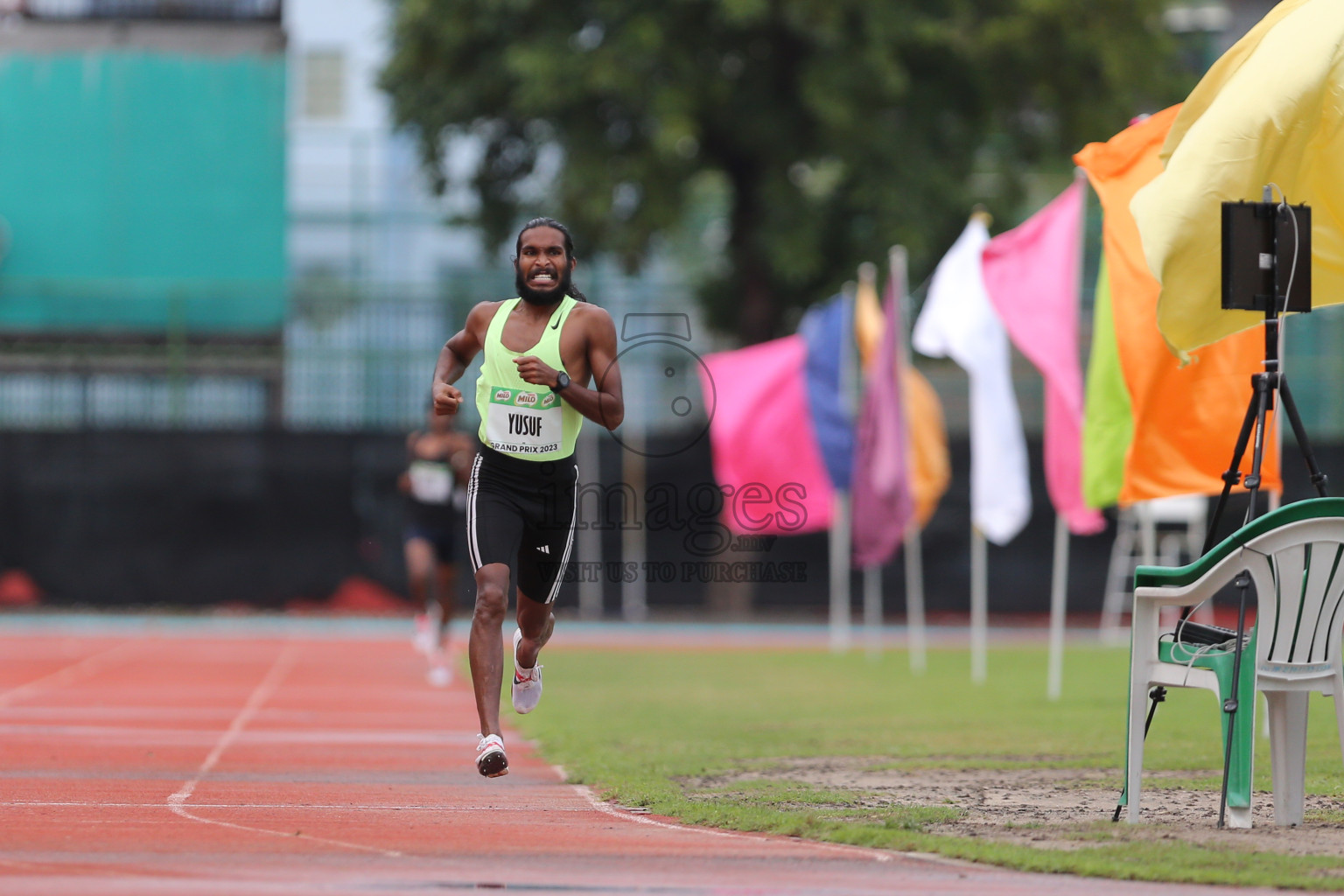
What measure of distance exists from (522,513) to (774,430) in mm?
12312

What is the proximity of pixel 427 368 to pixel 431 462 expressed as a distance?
34.3 feet

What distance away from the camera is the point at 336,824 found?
21.8 ft

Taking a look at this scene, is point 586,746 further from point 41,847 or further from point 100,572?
point 100,572

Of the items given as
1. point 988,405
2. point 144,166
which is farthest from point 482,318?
→ point 144,166

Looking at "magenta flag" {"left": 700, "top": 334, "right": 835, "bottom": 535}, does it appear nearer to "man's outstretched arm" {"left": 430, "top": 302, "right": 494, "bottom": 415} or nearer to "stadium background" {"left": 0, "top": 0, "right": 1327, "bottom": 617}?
"stadium background" {"left": 0, "top": 0, "right": 1327, "bottom": 617}

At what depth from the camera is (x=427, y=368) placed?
26.4 meters

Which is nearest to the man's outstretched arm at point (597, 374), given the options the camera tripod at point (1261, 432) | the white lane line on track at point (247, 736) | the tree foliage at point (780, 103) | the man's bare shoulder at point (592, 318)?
the man's bare shoulder at point (592, 318)

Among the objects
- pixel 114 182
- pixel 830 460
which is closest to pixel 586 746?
pixel 830 460

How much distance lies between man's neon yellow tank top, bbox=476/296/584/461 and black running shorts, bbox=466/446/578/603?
0.09 m

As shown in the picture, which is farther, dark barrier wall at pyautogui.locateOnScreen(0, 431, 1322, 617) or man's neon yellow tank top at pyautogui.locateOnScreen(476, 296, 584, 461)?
dark barrier wall at pyautogui.locateOnScreen(0, 431, 1322, 617)

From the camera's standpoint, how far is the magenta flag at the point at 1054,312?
13250 mm

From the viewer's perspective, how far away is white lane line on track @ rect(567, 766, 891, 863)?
610 cm

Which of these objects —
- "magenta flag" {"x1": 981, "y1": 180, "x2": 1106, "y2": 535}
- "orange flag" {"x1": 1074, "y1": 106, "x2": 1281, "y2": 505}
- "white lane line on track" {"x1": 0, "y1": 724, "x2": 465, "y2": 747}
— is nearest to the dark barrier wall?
"magenta flag" {"x1": 981, "y1": 180, "x2": 1106, "y2": 535}

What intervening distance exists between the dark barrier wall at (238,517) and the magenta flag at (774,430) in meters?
4.33
